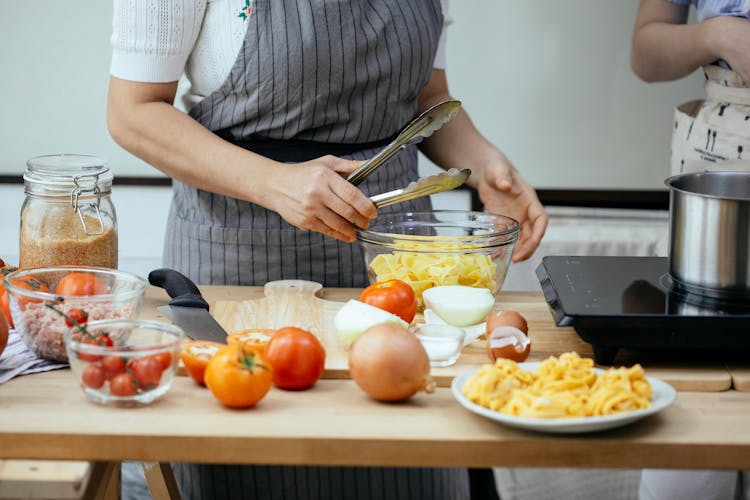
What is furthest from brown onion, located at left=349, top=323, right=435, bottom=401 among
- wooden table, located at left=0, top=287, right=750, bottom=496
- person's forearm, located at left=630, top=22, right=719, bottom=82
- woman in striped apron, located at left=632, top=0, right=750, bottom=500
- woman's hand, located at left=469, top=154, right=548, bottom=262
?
person's forearm, located at left=630, top=22, right=719, bottom=82

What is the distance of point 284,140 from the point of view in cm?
174

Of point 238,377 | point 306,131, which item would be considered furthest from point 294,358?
point 306,131

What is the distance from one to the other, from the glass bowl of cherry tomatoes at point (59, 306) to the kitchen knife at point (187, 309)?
0.08 metres

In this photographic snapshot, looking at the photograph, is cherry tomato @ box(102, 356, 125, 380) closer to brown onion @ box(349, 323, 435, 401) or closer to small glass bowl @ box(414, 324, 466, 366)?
brown onion @ box(349, 323, 435, 401)

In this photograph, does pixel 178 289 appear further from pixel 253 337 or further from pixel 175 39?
pixel 175 39

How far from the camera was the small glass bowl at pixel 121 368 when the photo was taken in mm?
1107

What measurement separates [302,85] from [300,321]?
0.45 meters

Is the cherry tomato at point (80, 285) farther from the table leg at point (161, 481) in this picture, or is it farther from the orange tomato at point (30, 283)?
the table leg at point (161, 481)

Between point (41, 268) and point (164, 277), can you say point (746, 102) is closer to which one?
point (164, 277)

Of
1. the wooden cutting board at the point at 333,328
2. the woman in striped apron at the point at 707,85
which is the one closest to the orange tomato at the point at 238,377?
the wooden cutting board at the point at 333,328

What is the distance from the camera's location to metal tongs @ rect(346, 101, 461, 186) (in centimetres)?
149

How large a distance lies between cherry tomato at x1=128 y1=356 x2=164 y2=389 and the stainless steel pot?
698 millimetres

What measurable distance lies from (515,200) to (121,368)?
34.7 inches

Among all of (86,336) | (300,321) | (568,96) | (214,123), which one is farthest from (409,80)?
(568,96)
